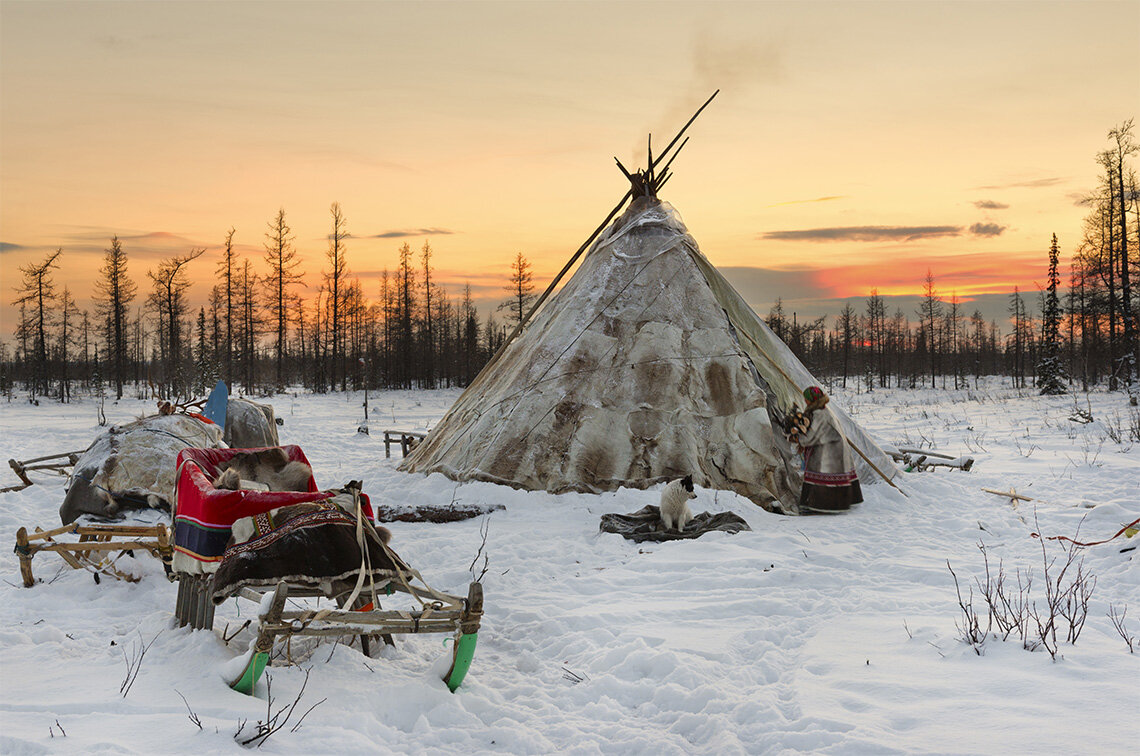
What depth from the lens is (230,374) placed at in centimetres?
4031

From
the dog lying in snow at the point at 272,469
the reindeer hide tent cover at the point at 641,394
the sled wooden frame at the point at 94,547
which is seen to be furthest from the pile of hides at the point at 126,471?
the reindeer hide tent cover at the point at 641,394

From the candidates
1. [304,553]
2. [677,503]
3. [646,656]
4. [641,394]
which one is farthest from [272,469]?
[641,394]

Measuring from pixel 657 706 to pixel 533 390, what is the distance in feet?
21.1

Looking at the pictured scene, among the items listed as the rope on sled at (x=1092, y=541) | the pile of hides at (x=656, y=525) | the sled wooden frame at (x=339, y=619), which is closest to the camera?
the sled wooden frame at (x=339, y=619)

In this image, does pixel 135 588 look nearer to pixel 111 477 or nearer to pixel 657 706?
pixel 111 477

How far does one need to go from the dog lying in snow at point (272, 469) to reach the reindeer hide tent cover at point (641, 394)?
3.62 meters

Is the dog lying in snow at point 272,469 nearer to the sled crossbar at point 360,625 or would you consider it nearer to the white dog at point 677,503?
the sled crossbar at point 360,625

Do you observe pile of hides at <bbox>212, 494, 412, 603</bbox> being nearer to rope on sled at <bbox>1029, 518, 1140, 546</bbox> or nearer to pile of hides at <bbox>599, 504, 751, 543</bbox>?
pile of hides at <bbox>599, 504, 751, 543</bbox>

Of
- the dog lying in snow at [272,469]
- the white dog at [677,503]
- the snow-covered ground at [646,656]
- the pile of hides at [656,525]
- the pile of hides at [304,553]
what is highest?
the dog lying in snow at [272,469]

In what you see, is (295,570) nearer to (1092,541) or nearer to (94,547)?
(94,547)

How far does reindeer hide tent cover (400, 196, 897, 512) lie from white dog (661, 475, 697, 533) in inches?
55.2

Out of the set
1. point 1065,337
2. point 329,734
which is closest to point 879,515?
point 329,734

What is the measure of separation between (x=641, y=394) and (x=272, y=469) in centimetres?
518

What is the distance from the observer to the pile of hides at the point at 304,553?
3.97 metres
